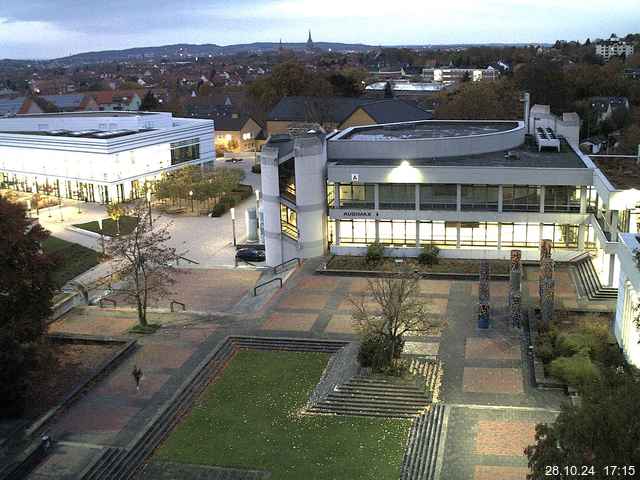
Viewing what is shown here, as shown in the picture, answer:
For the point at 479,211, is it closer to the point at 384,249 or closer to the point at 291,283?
the point at 384,249

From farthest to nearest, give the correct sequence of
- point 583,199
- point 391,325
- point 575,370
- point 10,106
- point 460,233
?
point 10,106, point 460,233, point 583,199, point 391,325, point 575,370

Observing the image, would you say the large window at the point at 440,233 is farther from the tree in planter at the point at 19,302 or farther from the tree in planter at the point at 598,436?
the tree in planter at the point at 598,436

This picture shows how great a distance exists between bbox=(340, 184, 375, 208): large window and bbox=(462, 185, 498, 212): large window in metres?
5.58

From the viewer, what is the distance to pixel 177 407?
27.4 metres

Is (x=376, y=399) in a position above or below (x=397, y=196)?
below

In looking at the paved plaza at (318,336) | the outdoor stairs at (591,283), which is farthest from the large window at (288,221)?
the outdoor stairs at (591,283)

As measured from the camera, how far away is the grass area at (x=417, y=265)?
1662 inches

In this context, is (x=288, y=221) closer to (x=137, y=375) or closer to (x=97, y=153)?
(x=137, y=375)

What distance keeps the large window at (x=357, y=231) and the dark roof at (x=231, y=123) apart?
58.3 meters

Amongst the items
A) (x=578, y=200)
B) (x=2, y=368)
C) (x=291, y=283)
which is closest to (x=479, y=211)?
(x=578, y=200)

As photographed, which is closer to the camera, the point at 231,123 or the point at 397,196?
the point at 397,196

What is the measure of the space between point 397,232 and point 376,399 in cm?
1936

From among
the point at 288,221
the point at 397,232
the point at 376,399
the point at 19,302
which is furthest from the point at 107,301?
the point at 376,399

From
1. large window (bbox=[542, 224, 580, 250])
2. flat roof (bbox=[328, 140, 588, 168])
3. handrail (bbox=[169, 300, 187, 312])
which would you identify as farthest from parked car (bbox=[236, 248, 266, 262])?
large window (bbox=[542, 224, 580, 250])
